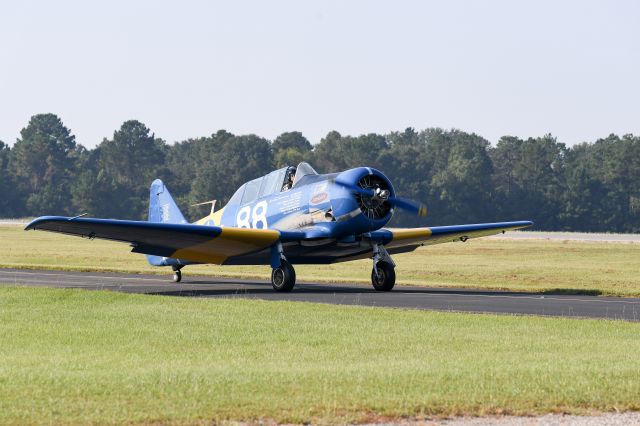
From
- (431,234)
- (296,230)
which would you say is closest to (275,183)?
(296,230)

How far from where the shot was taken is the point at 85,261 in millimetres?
44719

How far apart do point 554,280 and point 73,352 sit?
72.8 feet

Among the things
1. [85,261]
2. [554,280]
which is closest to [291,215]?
[554,280]

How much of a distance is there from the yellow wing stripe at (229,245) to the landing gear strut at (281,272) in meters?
0.31

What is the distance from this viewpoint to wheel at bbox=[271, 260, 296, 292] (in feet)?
83.3

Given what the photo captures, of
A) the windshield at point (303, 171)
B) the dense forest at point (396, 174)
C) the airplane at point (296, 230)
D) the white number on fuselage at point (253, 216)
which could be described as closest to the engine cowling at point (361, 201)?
the airplane at point (296, 230)

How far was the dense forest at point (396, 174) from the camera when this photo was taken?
11138 centimetres

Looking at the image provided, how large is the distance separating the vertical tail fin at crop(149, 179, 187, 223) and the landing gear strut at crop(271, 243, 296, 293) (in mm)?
5962

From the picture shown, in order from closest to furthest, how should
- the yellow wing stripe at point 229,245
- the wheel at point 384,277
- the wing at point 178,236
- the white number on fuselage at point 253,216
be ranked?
the wing at point 178,236 < the yellow wing stripe at point 229,245 < the wheel at point 384,277 < the white number on fuselage at point 253,216

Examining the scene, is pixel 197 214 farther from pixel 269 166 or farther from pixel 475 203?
pixel 475 203

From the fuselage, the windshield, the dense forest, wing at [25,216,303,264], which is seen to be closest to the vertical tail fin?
the fuselage

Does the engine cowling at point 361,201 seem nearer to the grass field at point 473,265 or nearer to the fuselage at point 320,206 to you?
the fuselage at point 320,206

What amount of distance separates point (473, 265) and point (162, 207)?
1384cm

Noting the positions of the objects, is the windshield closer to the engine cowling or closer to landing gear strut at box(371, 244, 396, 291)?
the engine cowling
